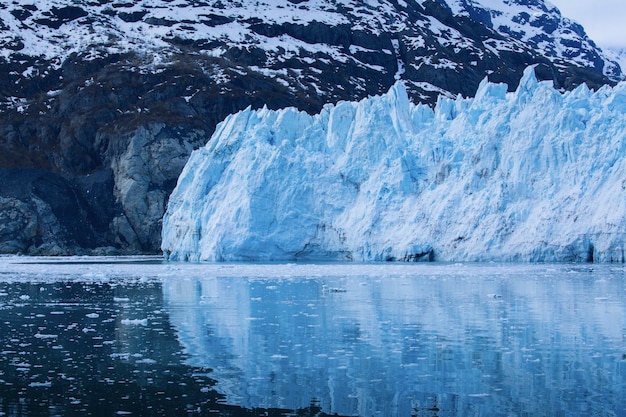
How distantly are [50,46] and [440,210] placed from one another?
63610mm

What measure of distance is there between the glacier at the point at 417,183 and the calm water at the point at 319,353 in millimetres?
14108

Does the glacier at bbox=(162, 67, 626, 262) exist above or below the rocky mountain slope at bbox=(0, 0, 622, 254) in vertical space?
below

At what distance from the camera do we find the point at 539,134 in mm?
36812

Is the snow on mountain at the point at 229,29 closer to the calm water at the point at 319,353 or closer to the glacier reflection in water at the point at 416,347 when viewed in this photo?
the calm water at the point at 319,353

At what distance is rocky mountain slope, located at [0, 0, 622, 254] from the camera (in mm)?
65750

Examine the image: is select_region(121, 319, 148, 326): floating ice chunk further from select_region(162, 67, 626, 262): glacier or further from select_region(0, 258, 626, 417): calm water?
select_region(162, 67, 626, 262): glacier

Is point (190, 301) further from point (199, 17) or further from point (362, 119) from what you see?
point (199, 17)

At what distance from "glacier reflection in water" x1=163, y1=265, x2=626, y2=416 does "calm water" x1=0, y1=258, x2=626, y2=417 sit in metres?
0.03

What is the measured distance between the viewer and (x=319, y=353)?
36.6 ft

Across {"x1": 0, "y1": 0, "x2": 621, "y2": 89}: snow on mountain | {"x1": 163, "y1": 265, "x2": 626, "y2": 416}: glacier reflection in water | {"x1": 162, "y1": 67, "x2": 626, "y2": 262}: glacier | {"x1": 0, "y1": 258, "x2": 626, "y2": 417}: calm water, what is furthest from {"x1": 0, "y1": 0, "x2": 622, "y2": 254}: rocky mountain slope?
{"x1": 163, "y1": 265, "x2": 626, "y2": 416}: glacier reflection in water

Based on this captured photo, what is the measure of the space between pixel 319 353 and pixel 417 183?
29524mm

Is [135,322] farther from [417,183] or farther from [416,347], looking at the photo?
[417,183]

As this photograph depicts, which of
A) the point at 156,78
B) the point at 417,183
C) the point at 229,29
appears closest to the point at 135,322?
the point at 417,183

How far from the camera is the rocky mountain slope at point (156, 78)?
65.8m
